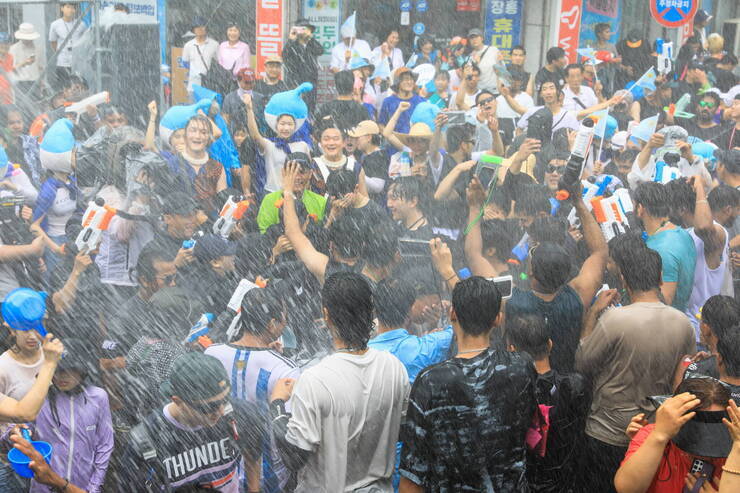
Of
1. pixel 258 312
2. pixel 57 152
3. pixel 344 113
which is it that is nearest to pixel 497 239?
pixel 258 312

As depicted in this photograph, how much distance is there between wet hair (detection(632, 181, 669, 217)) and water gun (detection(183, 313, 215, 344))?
2726 millimetres

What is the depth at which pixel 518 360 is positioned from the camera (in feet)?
10.4

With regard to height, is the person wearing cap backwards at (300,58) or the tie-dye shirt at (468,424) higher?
the person wearing cap backwards at (300,58)

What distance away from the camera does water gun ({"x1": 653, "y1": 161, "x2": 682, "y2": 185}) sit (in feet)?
19.9

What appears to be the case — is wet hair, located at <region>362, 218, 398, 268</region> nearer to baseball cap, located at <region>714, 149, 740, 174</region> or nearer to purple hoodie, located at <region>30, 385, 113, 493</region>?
purple hoodie, located at <region>30, 385, 113, 493</region>

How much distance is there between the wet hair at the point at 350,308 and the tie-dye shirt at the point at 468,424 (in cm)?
34

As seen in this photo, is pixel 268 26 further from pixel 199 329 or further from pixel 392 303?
pixel 392 303

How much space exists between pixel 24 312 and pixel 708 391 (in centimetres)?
→ 301

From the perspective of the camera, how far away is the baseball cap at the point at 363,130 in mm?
7480

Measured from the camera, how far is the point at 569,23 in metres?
15.1

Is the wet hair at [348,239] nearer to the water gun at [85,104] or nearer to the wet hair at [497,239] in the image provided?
the wet hair at [497,239]

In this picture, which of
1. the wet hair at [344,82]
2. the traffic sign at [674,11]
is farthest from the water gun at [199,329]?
the traffic sign at [674,11]

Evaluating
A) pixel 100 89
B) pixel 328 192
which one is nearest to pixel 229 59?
pixel 100 89

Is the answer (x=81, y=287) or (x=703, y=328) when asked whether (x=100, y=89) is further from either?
(x=703, y=328)
